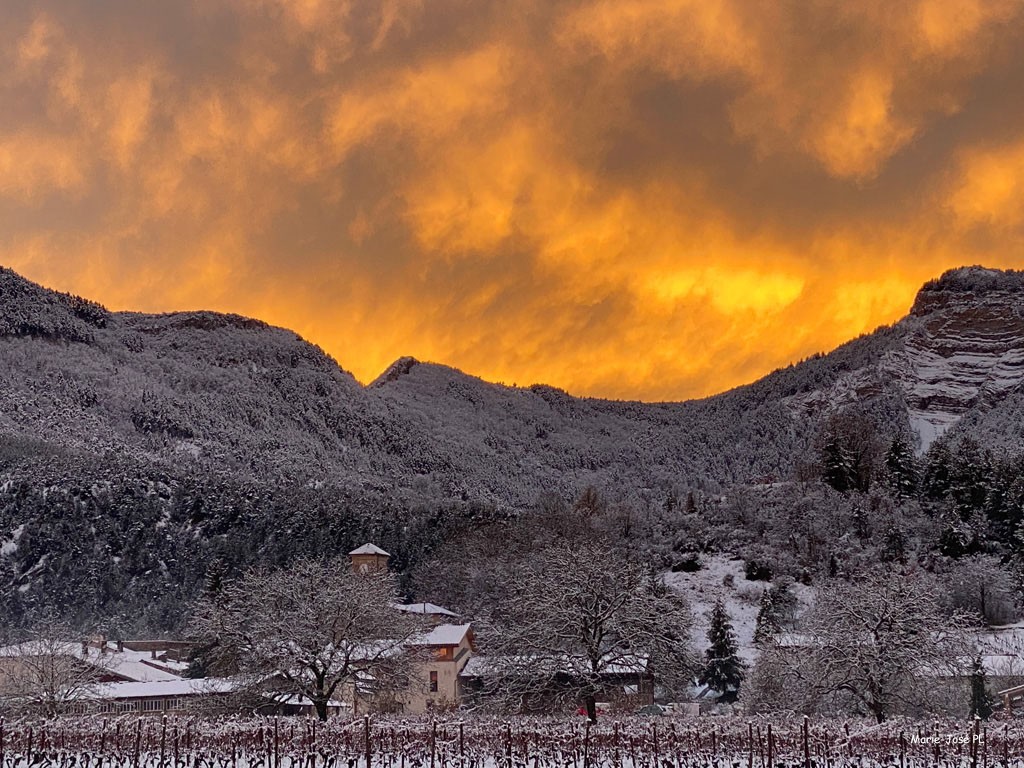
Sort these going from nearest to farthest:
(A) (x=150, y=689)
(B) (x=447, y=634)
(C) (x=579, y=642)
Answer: (C) (x=579, y=642) < (A) (x=150, y=689) < (B) (x=447, y=634)

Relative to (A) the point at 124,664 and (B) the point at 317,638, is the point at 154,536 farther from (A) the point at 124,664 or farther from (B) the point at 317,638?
(B) the point at 317,638

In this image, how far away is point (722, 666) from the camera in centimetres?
7600

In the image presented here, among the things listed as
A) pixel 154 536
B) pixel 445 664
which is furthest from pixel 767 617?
pixel 154 536

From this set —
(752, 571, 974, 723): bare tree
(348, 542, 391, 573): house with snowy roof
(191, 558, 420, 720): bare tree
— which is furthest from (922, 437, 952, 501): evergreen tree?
(191, 558, 420, 720): bare tree

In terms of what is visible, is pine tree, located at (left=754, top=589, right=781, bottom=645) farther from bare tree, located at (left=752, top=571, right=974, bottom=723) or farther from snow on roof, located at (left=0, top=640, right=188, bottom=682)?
snow on roof, located at (left=0, top=640, right=188, bottom=682)

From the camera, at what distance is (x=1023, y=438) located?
183 metres

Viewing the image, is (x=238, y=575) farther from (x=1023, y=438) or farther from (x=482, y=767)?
(x=1023, y=438)

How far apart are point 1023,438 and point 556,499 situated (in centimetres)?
8313

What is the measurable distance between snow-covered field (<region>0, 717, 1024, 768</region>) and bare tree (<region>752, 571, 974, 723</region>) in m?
3.59

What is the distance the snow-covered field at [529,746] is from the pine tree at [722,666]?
42.2 m

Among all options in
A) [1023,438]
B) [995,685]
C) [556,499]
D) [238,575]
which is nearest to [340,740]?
[995,685]

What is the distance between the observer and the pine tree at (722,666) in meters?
75.6

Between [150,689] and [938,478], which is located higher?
[938,478]

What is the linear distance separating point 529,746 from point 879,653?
46.0 feet
